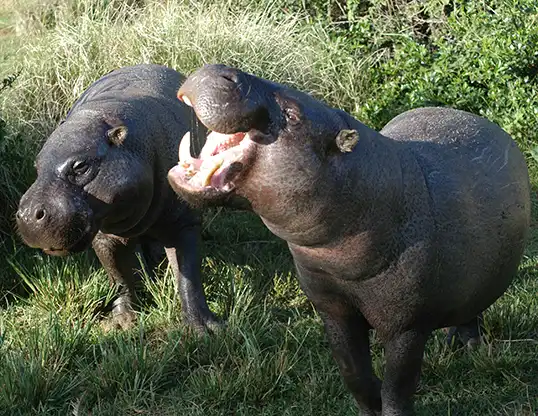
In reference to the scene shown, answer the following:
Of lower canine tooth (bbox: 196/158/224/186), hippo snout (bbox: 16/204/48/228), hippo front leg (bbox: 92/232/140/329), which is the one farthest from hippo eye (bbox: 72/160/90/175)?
lower canine tooth (bbox: 196/158/224/186)

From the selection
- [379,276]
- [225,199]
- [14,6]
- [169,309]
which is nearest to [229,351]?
[169,309]

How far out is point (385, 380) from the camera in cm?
313

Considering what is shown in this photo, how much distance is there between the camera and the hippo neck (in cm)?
251

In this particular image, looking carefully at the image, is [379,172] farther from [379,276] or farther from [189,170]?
[189,170]

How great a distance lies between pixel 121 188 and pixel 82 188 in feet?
0.61

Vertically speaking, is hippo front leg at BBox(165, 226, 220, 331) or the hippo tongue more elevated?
the hippo tongue

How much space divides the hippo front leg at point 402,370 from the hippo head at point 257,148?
858 mm

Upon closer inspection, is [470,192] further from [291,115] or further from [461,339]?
[461,339]

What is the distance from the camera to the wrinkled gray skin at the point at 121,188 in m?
3.76

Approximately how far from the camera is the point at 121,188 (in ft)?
12.8

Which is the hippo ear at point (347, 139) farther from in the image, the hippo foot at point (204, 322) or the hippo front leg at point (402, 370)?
the hippo foot at point (204, 322)

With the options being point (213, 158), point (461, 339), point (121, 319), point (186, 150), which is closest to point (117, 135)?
point (121, 319)

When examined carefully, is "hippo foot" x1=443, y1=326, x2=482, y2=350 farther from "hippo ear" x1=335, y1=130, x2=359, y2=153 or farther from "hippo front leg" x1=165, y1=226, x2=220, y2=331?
"hippo ear" x1=335, y1=130, x2=359, y2=153

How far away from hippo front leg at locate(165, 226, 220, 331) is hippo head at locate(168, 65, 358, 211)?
2075mm
